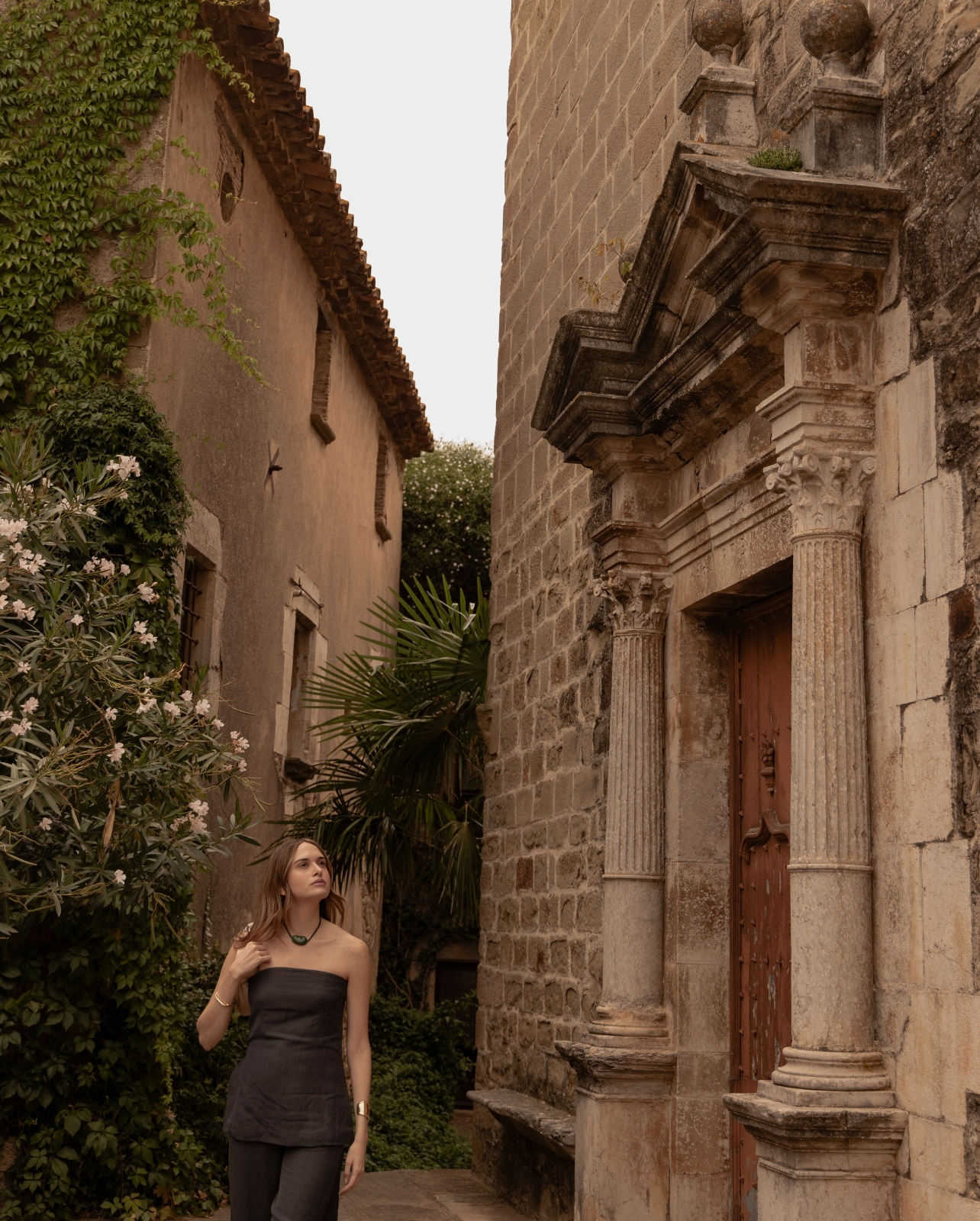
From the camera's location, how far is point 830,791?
3504mm

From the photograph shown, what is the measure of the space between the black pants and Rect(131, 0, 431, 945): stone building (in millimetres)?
4852

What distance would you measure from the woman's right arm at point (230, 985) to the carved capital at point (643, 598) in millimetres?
2420

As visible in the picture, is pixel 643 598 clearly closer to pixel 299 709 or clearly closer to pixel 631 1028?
pixel 631 1028

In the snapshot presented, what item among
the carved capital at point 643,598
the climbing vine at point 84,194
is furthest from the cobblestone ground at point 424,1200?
the climbing vine at point 84,194

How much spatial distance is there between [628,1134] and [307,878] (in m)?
2.17

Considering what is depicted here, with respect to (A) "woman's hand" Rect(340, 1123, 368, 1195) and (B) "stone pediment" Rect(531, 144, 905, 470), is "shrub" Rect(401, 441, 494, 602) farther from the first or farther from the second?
(A) "woman's hand" Rect(340, 1123, 368, 1195)

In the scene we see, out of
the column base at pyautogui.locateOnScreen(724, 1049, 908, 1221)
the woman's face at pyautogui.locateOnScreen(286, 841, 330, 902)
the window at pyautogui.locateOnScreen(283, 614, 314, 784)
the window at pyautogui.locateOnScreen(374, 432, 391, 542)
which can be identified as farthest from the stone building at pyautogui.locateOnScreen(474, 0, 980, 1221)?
the window at pyautogui.locateOnScreen(374, 432, 391, 542)

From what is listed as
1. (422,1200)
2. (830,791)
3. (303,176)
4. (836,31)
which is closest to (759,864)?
(830,791)

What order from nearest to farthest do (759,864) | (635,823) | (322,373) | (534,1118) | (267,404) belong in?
(759,864) < (635,823) < (534,1118) < (267,404) < (322,373)

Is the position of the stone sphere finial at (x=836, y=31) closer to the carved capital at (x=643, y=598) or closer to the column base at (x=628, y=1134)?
the carved capital at (x=643, y=598)

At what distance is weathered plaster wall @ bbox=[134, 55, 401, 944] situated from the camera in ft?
25.8

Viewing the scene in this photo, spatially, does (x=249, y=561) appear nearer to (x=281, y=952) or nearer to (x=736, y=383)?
(x=736, y=383)

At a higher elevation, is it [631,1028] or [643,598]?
[643,598]

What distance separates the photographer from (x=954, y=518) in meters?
3.27
